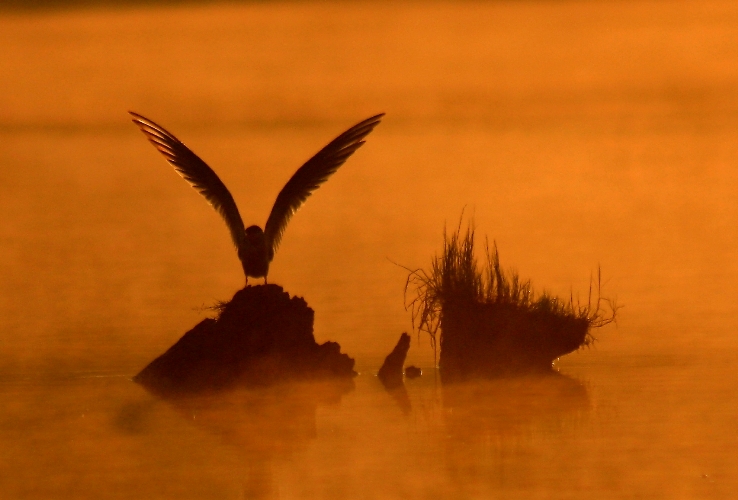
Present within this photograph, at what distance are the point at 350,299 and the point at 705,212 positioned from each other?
253 inches

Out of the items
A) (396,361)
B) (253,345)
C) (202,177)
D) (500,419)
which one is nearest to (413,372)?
(396,361)

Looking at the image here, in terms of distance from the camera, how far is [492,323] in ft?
32.1

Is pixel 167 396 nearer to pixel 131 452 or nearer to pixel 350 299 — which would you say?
pixel 131 452

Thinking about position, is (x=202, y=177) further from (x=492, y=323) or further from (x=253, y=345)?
(x=492, y=323)

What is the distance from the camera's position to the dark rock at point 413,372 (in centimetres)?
980

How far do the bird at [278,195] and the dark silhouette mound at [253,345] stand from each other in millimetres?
331

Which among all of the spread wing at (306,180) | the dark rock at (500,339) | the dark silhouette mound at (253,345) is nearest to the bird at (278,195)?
the spread wing at (306,180)

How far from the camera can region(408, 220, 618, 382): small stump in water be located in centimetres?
970

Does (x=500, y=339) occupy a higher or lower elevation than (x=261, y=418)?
higher

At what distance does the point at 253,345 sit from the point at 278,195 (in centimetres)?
113

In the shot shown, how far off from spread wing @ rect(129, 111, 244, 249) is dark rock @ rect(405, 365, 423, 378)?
52.9 inches

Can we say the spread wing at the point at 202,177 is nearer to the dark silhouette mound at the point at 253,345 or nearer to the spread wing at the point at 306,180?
the spread wing at the point at 306,180

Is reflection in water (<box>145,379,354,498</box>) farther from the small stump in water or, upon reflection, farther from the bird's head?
the bird's head

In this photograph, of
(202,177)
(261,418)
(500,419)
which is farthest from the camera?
(202,177)
